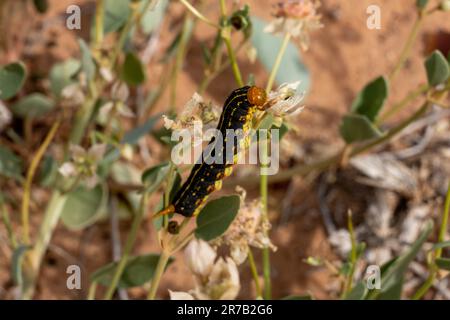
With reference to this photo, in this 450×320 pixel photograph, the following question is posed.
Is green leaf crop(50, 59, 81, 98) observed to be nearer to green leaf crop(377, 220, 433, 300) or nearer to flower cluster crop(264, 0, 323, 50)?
flower cluster crop(264, 0, 323, 50)

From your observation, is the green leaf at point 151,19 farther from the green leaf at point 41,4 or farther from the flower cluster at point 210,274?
the flower cluster at point 210,274

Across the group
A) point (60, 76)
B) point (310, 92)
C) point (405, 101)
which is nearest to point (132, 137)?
point (60, 76)

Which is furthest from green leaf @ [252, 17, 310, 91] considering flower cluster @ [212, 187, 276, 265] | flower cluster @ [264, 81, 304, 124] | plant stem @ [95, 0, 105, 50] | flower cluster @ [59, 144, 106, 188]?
flower cluster @ [264, 81, 304, 124]

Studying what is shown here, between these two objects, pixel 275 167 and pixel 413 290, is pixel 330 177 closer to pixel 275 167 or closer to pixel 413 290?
pixel 275 167

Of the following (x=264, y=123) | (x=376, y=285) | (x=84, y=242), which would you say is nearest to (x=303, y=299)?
(x=376, y=285)

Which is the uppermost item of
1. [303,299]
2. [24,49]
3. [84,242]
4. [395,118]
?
[24,49]

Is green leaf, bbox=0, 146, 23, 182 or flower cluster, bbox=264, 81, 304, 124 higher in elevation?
green leaf, bbox=0, 146, 23, 182

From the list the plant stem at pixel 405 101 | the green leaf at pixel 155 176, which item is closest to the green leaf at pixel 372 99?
the plant stem at pixel 405 101
